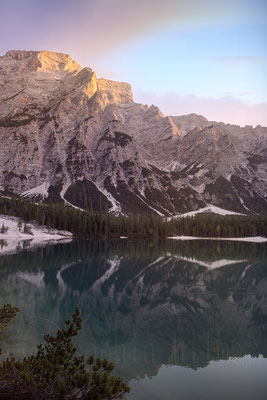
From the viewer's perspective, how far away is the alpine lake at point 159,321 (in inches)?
990

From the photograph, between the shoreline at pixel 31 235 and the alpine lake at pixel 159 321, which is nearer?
the alpine lake at pixel 159 321

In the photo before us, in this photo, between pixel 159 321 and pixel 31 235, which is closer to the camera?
pixel 159 321

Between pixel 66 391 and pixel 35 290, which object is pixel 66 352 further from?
pixel 35 290

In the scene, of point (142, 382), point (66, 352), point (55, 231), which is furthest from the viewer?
point (55, 231)

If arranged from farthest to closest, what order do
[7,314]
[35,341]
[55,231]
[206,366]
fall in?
[55,231], [35,341], [206,366], [7,314]

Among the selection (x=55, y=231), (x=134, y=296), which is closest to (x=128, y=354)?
(x=134, y=296)

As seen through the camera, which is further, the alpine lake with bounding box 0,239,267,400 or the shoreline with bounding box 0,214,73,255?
the shoreline with bounding box 0,214,73,255

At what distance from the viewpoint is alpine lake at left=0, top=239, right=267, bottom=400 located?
25156mm

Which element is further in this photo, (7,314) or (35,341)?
(35,341)

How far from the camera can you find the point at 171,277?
72125mm

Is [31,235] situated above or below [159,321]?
below

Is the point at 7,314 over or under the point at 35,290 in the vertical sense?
over

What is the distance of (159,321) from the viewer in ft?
132

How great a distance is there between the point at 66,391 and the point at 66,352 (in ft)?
7.34
